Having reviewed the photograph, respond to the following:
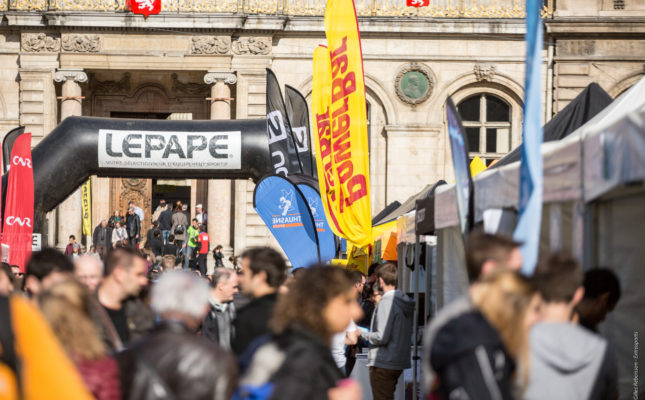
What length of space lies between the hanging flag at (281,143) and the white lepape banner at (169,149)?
193 cm

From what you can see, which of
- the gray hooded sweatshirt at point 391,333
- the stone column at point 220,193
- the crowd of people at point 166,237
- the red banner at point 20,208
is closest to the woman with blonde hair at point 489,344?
the gray hooded sweatshirt at point 391,333

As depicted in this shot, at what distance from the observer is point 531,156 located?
5.38 m

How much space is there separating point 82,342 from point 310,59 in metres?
24.6

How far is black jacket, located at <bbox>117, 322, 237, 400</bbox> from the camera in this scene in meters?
3.89

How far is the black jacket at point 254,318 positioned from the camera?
221 inches

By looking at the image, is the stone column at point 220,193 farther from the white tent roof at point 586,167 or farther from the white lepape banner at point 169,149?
the white tent roof at point 586,167

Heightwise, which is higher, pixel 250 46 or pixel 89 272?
pixel 250 46

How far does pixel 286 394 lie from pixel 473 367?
80 centimetres

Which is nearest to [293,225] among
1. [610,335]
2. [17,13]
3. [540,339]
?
[610,335]

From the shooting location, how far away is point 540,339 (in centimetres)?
447

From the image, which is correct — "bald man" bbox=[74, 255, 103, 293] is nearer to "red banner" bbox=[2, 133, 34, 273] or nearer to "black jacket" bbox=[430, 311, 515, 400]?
"black jacket" bbox=[430, 311, 515, 400]

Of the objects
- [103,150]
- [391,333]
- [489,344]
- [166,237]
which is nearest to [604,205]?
[489,344]

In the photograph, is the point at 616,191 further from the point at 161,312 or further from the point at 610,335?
the point at 161,312

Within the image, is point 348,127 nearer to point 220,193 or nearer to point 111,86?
point 220,193
